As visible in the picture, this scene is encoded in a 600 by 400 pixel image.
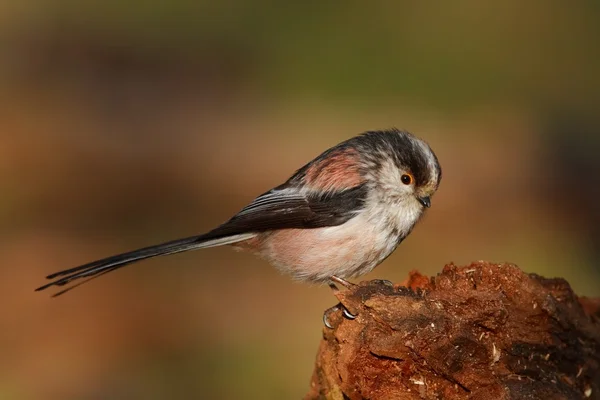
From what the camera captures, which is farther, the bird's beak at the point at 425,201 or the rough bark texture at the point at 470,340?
the bird's beak at the point at 425,201

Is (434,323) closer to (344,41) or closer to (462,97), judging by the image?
(462,97)

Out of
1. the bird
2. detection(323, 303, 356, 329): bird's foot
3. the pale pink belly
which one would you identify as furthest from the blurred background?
detection(323, 303, 356, 329): bird's foot

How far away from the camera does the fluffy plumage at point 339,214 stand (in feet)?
16.3

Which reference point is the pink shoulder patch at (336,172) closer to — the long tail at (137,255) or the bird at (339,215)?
the bird at (339,215)

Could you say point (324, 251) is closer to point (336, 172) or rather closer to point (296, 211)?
point (296, 211)

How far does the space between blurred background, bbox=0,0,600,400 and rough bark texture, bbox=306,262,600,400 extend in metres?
2.35

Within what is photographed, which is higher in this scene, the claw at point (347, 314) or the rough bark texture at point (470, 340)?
the claw at point (347, 314)

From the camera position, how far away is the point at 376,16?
50.1 ft

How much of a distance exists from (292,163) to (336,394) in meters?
6.29

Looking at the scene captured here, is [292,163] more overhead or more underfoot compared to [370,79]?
more underfoot

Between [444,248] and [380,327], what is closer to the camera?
[380,327]

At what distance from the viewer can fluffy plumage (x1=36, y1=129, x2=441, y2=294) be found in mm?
4980

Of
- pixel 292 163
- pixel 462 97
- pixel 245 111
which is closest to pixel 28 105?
pixel 245 111

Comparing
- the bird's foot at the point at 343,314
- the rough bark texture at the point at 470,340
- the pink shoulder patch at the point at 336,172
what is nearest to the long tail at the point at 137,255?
the pink shoulder patch at the point at 336,172
